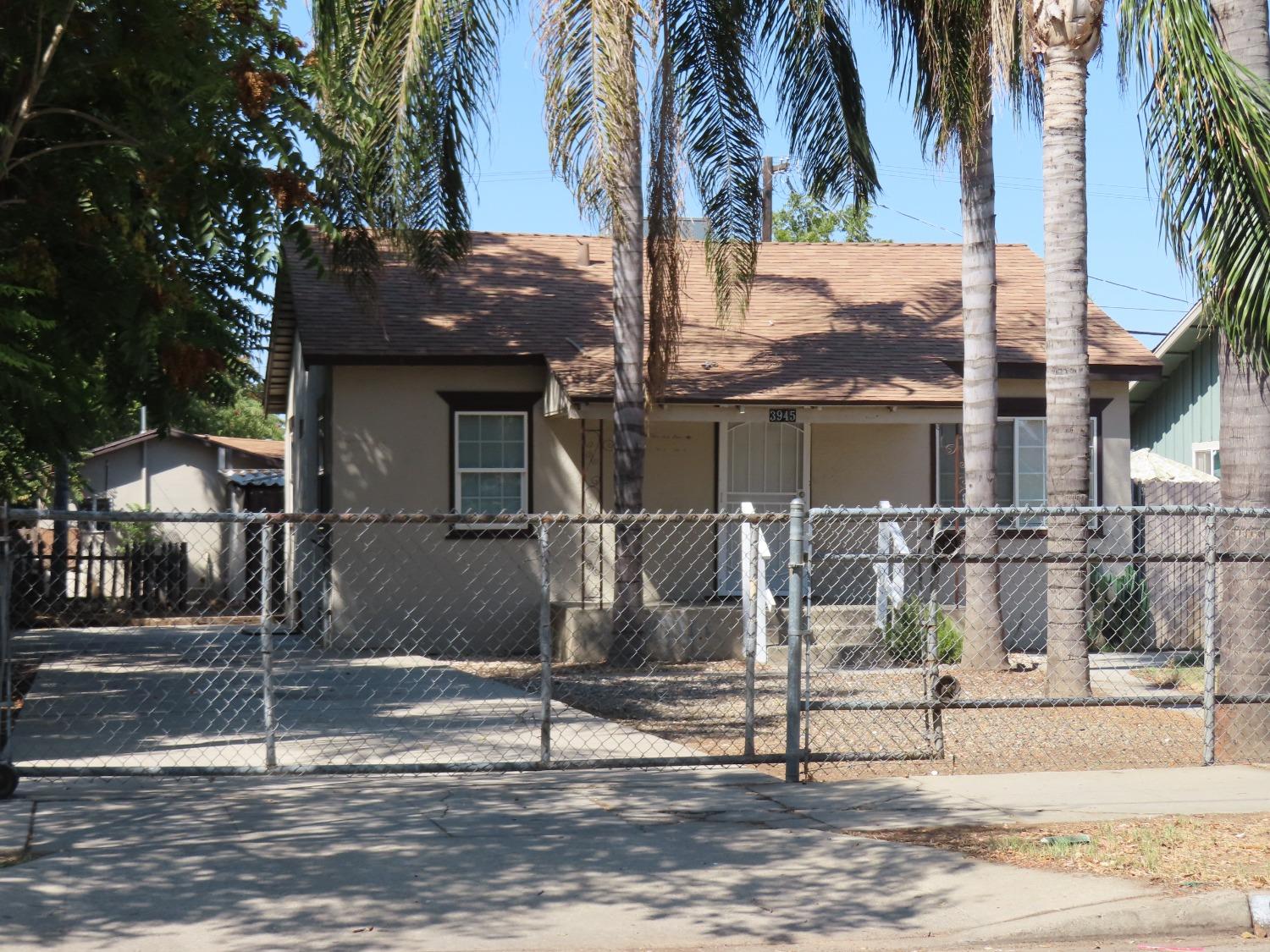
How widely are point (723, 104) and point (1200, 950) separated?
34.2 ft

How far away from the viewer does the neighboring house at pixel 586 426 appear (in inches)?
689

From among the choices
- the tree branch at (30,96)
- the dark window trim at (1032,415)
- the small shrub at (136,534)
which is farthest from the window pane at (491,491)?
the small shrub at (136,534)

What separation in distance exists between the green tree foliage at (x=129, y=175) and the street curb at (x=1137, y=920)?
6.43 meters

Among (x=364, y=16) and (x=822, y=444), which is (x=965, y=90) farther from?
(x=822, y=444)

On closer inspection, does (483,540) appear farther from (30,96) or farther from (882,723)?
(30,96)

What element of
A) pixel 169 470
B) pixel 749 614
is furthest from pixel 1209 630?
pixel 169 470

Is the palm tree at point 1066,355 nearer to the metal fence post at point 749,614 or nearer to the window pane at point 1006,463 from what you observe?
the metal fence post at point 749,614

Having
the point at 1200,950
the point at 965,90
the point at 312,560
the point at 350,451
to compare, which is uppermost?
the point at 965,90

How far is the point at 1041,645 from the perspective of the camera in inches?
727

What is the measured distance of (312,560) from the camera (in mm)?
19625

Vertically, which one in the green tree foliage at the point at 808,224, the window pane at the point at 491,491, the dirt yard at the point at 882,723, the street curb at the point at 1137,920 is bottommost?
the street curb at the point at 1137,920

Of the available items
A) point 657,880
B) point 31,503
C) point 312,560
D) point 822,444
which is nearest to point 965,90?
point 822,444

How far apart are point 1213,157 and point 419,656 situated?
10.8 metres

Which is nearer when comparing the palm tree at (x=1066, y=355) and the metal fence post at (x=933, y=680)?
the metal fence post at (x=933, y=680)
